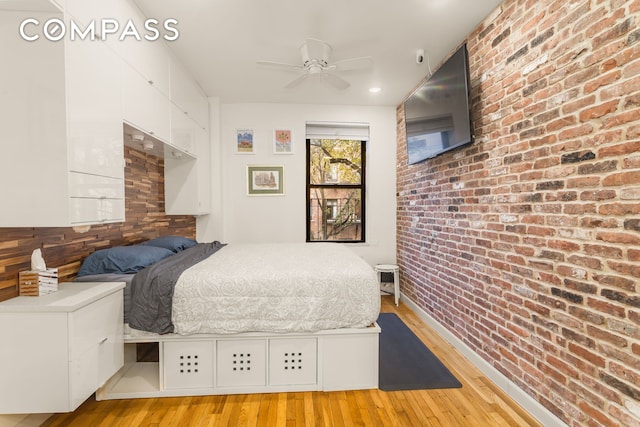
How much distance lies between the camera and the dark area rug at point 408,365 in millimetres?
2031

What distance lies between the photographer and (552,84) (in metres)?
1.64

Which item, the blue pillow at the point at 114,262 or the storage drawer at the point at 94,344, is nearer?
the storage drawer at the point at 94,344

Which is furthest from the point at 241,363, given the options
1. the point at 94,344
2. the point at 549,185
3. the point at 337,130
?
the point at 337,130

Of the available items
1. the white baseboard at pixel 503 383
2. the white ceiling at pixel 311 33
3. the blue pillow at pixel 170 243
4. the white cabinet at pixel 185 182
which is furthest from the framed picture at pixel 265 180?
the white baseboard at pixel 503 383

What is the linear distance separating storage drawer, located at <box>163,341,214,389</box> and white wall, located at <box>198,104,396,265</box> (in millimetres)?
2149

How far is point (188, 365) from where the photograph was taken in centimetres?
192

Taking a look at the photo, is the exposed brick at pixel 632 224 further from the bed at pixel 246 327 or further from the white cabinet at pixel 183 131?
the white cabinet at pixel 183 131

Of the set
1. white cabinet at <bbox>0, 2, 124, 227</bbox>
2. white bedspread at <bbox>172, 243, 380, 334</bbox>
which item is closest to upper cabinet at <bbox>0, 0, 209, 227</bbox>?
white cabinet at <bbox>0, 2, 124, 227</bbox>

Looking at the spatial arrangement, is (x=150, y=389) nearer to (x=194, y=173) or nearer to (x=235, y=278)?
(x=235, y=278)

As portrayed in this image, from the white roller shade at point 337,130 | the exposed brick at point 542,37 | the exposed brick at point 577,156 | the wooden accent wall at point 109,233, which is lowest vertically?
the wooden accent wall at point 109,233

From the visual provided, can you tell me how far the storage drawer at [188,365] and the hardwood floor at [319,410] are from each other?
0.31 ft

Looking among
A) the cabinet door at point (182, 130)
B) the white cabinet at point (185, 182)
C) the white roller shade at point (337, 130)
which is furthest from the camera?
the white roller shade at point (337, 130)

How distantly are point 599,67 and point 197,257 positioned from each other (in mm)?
2831

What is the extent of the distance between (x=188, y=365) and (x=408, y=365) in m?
1.61
